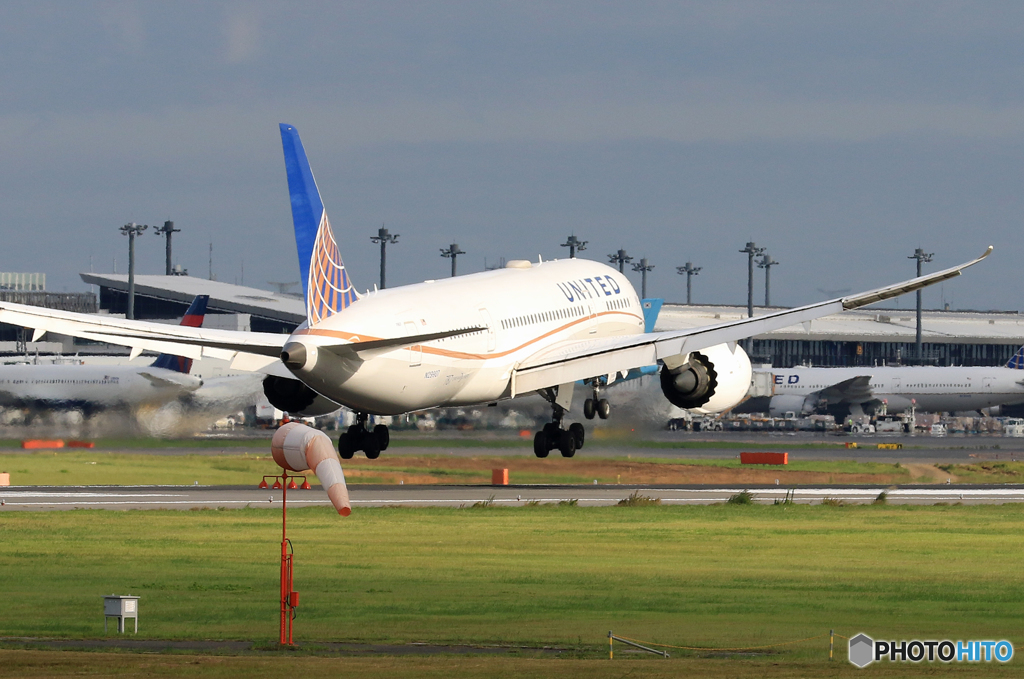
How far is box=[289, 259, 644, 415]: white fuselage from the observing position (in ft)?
121

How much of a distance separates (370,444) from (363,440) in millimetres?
297

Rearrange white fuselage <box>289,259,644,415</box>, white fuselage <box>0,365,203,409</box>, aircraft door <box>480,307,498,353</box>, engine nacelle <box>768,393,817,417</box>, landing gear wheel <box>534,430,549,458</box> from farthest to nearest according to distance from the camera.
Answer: engine nacelle <box>768,393,817,417</box> < white fuselage <box>0,365,203,409</box> < landing gear wheel <box>534,430,549,458</box> < aircraft door <box>480,307,498,353</box> < white fuselage <box>289,259,644,415</box>

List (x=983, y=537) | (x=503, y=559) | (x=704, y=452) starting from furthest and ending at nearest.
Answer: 1. (x=704, y=452)
2. (x=983, y=537)
3. (x=503, y=559)

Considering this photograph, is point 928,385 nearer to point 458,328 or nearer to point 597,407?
point 597,407

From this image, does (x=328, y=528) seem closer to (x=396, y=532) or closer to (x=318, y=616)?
(x=396, y=532)

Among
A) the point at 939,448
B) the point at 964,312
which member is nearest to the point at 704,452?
the point at 939,448

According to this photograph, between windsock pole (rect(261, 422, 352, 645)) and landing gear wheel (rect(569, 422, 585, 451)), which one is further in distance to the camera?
landing gear wheel (rect(569, 422, 585, 451))

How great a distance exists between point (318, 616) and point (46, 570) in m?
10.3

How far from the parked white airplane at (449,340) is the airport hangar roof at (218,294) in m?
95.1

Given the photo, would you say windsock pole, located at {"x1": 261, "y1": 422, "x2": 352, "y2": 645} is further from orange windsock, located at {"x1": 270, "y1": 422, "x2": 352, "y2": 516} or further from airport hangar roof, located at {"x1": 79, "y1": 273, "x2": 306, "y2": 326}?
airport hangar roof, located at {"x1": 79, "y1": 273, "x2": 306, "y2": 326}

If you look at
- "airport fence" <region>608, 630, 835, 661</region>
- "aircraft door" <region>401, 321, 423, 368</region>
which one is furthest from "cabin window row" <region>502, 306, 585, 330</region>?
"airport fence" <region>608, 630, 835, 661</region>

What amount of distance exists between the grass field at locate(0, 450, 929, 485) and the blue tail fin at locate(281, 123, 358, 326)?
2581 centimetres

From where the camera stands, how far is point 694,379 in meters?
48.0

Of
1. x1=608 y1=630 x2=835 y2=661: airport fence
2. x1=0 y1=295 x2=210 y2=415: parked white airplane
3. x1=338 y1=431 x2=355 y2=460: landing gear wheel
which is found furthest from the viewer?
x1=0 y1=295 x2=210 y2=415: parked white airplane
